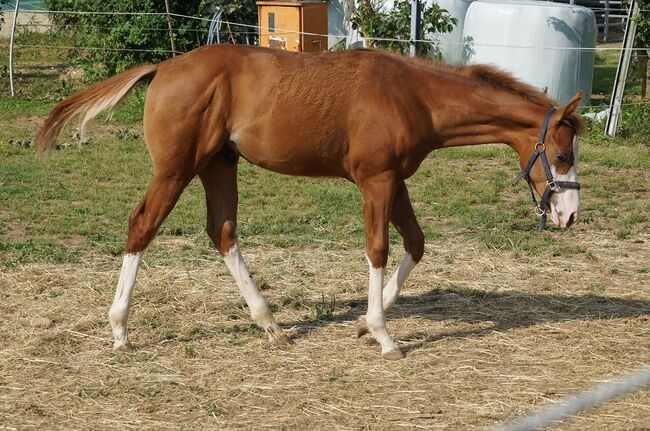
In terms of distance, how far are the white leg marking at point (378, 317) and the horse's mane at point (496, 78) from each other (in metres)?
1.30

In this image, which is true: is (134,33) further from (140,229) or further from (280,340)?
(280,340)

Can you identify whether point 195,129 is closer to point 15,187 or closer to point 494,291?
point 494,291

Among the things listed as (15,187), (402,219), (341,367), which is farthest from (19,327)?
(15,187)

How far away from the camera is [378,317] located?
575 centimetres

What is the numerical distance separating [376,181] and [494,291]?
5.92 ft

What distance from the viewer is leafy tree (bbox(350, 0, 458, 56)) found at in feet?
43.4

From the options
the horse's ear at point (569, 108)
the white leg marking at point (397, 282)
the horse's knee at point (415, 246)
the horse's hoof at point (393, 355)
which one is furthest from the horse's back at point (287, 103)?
the horse's hoof at point (393, 355)

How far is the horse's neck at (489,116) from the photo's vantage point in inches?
228

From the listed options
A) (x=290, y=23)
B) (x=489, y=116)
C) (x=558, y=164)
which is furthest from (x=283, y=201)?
(x=290, y=23)

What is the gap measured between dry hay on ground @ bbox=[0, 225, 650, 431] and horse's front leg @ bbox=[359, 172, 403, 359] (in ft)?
0.42

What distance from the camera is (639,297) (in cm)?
691

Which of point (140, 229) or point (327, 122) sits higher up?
point (327, 122)

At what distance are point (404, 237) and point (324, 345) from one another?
861 millimetres

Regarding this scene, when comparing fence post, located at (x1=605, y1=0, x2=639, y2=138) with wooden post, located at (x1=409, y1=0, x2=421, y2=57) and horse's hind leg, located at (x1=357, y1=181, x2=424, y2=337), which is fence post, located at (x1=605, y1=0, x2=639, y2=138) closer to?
wooden post, located at (x1=409, y1=0, x2=421, y2=57)
